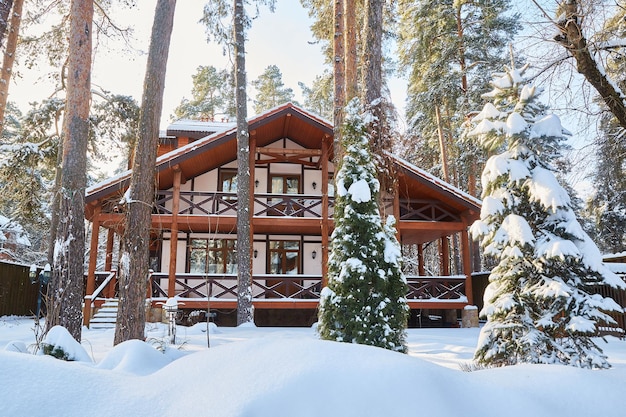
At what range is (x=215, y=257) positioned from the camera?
54.2 ft

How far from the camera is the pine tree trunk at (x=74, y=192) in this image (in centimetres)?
615

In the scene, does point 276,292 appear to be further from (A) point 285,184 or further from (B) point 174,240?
(A) point 285,184

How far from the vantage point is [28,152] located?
14.6 metres

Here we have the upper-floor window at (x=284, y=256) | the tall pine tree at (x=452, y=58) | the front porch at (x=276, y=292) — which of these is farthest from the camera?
the tall pine tree at (x=452, y=58)

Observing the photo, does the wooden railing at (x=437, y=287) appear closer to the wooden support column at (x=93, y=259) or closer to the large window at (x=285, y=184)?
the large window at (x=285, y=184)

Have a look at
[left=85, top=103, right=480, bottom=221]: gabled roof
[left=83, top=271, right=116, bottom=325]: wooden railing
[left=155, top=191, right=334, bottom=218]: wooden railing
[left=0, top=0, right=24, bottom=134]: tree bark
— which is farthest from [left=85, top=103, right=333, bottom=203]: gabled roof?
[left=0, top=0, right=24, bottom=134]: tree bark

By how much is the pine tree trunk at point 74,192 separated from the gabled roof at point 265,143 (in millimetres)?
5622

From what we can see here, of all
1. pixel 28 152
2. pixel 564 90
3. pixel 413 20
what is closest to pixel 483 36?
pixel 413 20

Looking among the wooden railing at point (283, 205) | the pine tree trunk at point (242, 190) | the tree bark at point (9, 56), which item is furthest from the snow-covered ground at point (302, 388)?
the wooden railing at point (283, 205)

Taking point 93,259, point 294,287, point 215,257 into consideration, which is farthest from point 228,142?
point 93,259

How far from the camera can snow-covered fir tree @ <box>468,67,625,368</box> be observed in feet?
18.9

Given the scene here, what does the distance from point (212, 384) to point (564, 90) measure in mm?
6312

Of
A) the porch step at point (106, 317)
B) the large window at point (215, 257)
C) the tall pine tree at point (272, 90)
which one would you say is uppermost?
the tall pine tree at point (272, 90)

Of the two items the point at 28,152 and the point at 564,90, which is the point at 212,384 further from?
the point at 28,152
